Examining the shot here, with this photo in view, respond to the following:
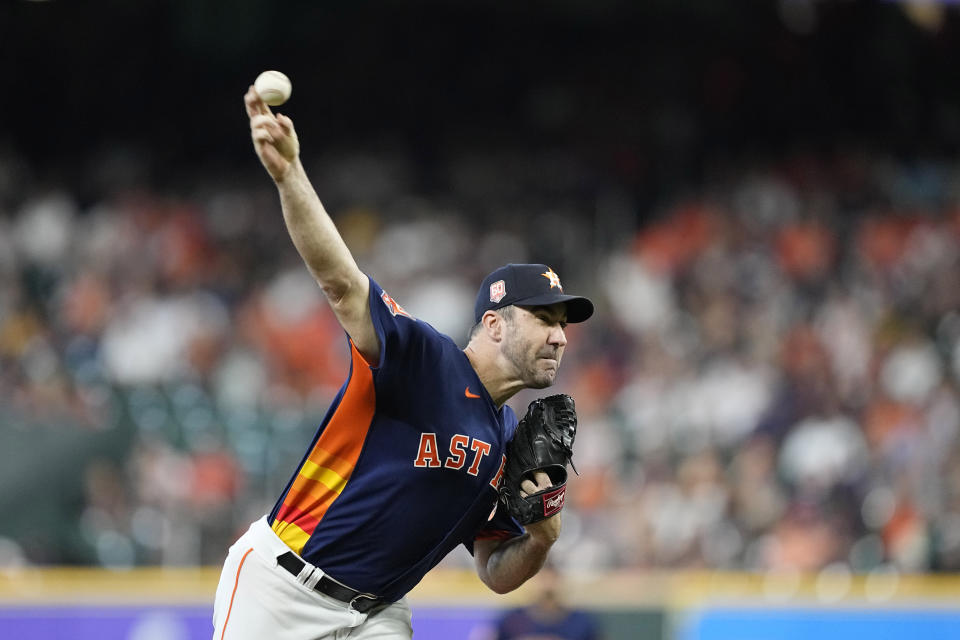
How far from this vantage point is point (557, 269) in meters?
13.7

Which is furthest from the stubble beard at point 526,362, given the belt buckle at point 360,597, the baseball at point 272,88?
the baseball at point 272,88

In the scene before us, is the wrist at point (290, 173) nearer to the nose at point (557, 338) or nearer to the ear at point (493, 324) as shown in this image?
the ear at point (493, 324)

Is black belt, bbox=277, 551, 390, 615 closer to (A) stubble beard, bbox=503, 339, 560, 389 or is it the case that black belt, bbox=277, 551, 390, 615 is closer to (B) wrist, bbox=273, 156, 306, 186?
(A) stubble beard, bbox=503, 339, 560, 389

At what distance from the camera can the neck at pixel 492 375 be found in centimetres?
417

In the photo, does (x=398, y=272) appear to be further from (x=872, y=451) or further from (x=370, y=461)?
(x=370, y=461)

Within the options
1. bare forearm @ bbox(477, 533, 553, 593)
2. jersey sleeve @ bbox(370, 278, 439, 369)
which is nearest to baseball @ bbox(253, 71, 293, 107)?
jersey sleeve @ bbox(370, 278, 439, 369)

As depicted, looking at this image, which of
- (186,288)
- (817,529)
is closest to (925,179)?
(817,529)

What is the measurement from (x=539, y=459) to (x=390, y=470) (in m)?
→ 0.50

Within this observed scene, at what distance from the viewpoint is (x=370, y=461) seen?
3.98 metres

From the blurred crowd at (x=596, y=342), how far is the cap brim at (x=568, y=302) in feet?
18.7

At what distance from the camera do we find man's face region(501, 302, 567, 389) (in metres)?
4.11

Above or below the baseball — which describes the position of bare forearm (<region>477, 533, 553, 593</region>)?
below

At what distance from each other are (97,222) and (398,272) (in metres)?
3.08

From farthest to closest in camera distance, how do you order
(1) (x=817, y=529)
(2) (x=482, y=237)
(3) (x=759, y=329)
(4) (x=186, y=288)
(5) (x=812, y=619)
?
1. (2) (x=482, y=237)
2. (4) (x=186, y=288)
3. (3) (x=759, y=329)
4. (1) (x=817, y=529)
5. (5) (x=812, y=619)
